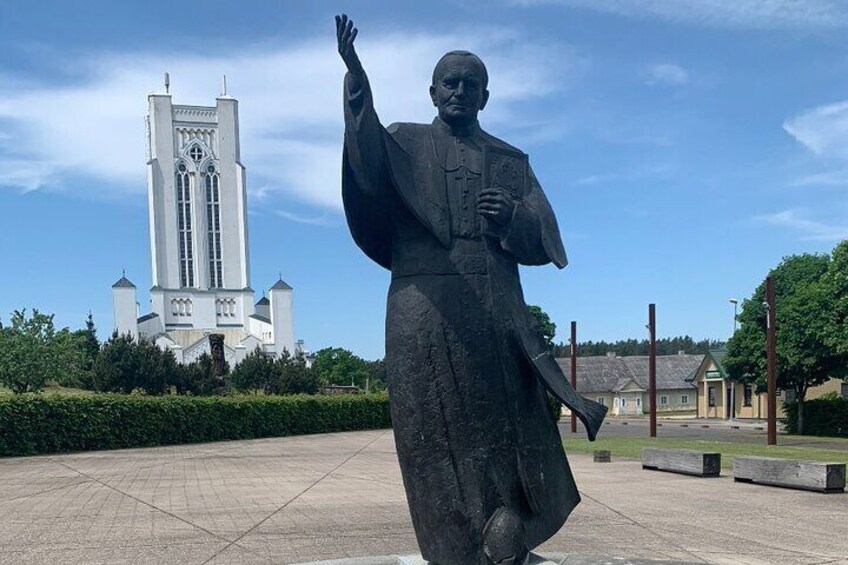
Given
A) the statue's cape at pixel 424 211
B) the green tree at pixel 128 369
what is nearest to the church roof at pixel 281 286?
the green tree at pixel 128 369

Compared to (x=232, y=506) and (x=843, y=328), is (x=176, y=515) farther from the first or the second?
(x=843, y=328)

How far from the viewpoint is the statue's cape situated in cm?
385

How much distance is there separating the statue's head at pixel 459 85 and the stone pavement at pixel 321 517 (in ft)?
12.1

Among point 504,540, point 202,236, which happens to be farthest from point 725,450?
point 202,236

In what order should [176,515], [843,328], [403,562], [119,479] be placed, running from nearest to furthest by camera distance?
[403,562] < [176,515] < [119,479] < [843,328]

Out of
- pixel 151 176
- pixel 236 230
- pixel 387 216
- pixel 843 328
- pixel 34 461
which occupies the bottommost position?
pixel 34 461

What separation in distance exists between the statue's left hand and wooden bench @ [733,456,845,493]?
11089 mm

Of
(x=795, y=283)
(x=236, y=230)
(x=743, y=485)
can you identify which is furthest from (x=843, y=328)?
(x=236, y=230)

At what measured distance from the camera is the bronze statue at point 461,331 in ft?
12.3

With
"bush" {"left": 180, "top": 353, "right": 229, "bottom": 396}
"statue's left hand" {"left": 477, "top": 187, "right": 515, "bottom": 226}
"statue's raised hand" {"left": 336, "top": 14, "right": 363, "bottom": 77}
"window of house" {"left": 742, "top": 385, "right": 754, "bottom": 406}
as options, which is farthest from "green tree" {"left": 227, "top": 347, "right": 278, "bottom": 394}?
"statue's raised hand" {"left": 336, "top": 14, "right": 363, "bottom": 77}

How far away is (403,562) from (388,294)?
4.82 feet

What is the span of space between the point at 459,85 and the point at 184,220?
231 feet

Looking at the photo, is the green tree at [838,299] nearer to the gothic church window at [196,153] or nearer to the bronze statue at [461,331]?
the bronze statue at [461,331]

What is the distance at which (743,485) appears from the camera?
556 inches
